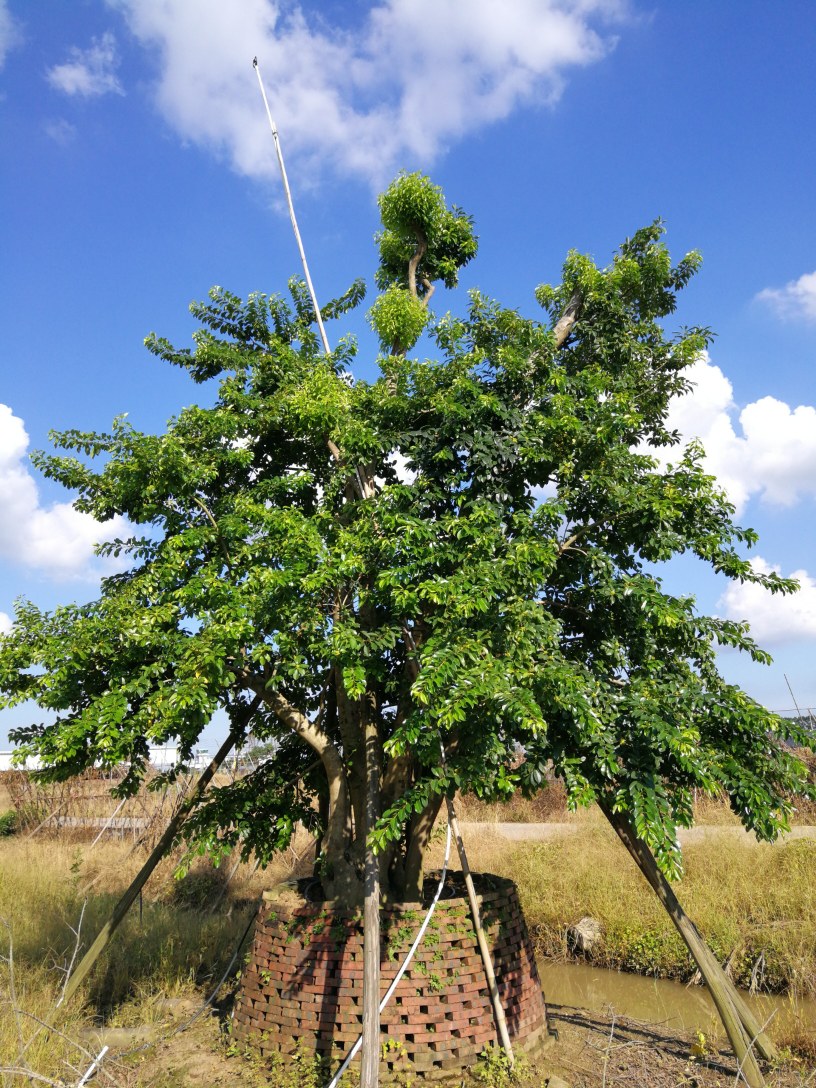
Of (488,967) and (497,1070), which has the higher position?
(488,967)

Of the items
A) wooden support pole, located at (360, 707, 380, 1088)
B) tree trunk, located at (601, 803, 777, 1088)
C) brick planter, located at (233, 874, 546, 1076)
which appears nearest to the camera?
wooden support pole, located at (360, 707, 380, 1088)

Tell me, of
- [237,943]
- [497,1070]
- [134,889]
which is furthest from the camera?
[237,943]

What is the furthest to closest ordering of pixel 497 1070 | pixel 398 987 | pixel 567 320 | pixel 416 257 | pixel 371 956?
pixel 416 257 → pixel 567 320 → pixel 398 987 → pixel 497 1070 → pixel 371 956

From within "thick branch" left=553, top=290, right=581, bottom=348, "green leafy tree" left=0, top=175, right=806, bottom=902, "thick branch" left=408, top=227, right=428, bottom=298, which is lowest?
"green leafy tree" left=0, top=175, right=806, bottom=902

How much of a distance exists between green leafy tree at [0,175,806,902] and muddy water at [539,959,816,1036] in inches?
162

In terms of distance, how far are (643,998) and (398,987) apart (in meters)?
5.64

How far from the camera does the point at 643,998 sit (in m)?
10.7

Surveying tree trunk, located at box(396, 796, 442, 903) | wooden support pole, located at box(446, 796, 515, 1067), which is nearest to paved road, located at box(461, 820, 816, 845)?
tree trunk, located at box(396, 796, 442, 903)

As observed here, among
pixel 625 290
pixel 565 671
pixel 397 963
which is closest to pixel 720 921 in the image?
pixel 397 963

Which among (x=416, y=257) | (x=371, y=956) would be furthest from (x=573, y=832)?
(x=416, y=257)

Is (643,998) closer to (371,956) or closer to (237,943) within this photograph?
(237,943)

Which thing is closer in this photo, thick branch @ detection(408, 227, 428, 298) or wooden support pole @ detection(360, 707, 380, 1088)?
wooden support pole @ detection(360, 707, 380, 1088)

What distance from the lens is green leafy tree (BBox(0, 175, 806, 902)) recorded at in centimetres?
633

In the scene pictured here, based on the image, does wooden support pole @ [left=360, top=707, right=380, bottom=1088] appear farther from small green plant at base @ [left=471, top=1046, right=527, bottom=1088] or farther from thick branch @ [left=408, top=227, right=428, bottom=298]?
thick branch @ [left=408, top=227, right=428, bottom=298]
